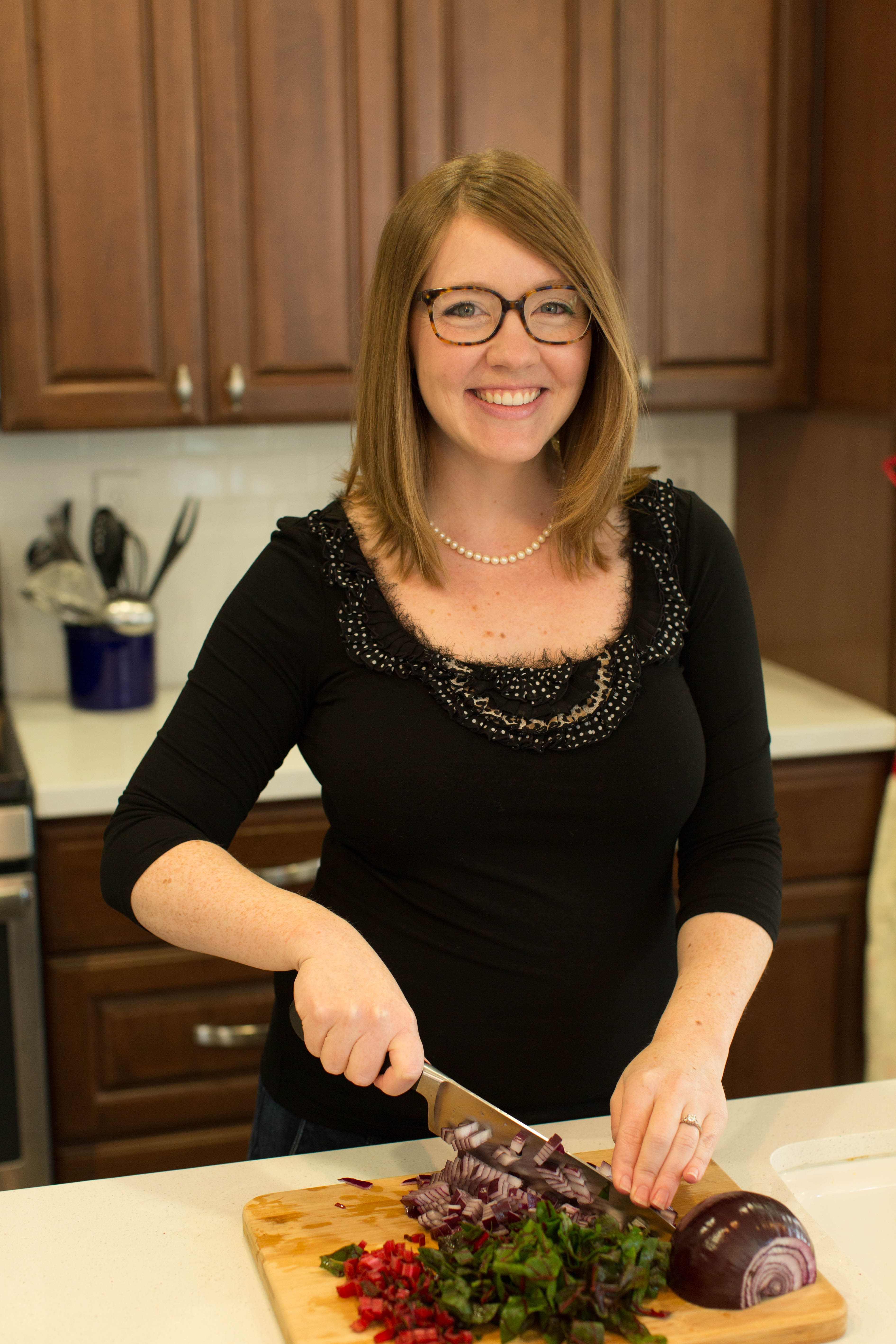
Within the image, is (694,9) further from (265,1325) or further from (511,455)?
(265,1325)

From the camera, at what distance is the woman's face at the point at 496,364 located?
1.15m

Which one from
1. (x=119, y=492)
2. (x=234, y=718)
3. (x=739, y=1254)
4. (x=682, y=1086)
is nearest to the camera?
(x=739, y=1254)

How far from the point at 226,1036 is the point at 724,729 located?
1099 mm

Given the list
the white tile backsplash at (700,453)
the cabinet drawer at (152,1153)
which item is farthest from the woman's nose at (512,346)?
the white tile backsplash at (700,453)

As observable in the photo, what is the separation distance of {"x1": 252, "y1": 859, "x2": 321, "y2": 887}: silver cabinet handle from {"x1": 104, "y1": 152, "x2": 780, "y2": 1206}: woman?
762 millimetres

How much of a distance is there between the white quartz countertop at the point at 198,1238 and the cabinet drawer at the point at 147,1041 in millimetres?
947

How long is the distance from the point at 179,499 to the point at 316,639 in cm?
139

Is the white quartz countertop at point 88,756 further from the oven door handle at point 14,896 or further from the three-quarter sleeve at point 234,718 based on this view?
the three-quarter sleeve at point 234,718

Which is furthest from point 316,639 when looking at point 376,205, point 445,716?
point 376,205

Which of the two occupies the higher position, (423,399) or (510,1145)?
(423,399)

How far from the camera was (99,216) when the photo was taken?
207 cm

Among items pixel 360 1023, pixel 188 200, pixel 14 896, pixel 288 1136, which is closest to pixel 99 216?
pixel 188 200

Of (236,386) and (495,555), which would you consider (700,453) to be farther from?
(495,555)

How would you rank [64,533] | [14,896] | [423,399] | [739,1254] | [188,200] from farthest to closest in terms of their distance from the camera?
1. [64,533]
2. [188,200]
3. [14,896]
4. [423,399]
5. [739,1254]
